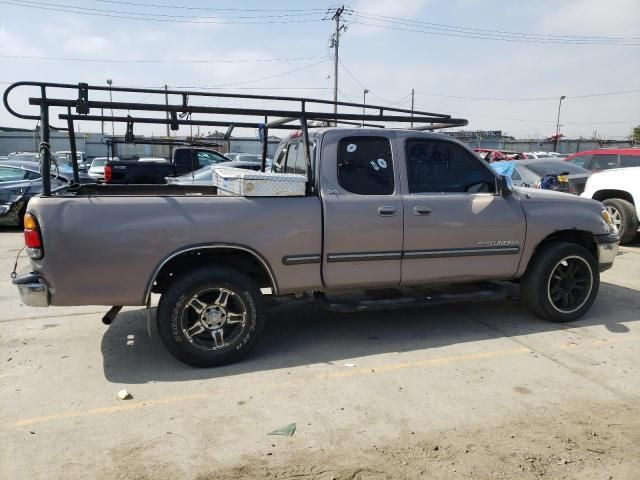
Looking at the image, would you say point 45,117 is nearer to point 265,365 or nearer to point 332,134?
point 332,134

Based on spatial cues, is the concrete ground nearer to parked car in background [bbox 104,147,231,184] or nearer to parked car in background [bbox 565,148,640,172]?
parked car in background [bbox 565,148,640,172]

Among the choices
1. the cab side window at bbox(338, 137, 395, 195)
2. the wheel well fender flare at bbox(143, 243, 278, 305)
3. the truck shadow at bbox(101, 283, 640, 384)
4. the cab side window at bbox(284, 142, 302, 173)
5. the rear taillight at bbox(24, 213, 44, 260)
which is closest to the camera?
the rear taillight at bbox(24, 213, 44, 260)

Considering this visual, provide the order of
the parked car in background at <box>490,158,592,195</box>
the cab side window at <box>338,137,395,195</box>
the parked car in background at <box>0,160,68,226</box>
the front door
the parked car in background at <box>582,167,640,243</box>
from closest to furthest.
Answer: the cab side window at <box>338,137,395,195</box>, the front door, the parked car in background at <box>582,167,640,243</box>, the parked car in background at <box>490,158,592,195</box>, the parked car in background at <box>0,160,68,226</box>

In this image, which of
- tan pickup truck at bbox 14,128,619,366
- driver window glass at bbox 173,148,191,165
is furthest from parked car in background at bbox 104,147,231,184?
tan pickup truck at bbox 14,128,619,366

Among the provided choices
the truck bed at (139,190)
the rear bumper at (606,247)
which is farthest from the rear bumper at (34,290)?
the rear bumper at (606,247)

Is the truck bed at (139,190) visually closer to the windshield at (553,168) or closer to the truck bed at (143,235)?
the truck bed at (143,235)

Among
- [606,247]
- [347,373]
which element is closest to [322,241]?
[347,373]

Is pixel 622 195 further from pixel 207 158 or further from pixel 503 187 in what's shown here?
pixel 207 158

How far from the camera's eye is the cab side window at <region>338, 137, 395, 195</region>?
14.9 feet

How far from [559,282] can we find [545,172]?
5958 millimetres

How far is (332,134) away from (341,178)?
16.1 inches

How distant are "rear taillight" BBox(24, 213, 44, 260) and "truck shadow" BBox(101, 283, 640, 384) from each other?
3.58 ft

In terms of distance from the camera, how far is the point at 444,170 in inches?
192

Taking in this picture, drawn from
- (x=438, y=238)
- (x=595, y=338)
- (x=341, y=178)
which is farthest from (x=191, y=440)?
(x=595, y=338)
